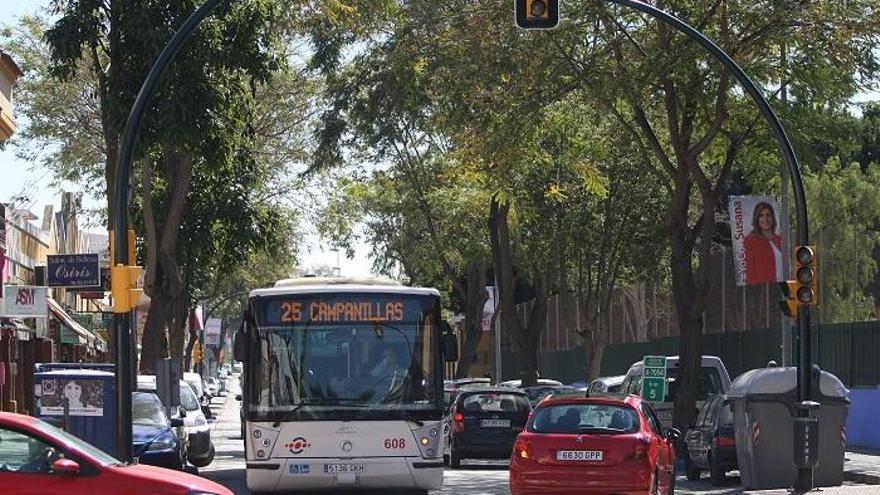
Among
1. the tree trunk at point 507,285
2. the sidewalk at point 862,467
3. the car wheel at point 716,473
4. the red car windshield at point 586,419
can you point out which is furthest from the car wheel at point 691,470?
the tree trunk at point 507,285

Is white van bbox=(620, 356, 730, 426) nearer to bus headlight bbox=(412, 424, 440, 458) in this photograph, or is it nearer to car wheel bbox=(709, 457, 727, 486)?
car wheel bbox=(709, 457, 727, 486)

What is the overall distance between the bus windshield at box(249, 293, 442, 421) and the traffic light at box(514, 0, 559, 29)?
164 inches

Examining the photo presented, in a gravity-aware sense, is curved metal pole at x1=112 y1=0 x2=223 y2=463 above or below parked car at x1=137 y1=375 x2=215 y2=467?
above

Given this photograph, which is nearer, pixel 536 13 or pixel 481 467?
pixel 536 13

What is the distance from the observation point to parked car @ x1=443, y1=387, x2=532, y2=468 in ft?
107

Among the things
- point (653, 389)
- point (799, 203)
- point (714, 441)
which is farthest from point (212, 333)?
point (799, 203)

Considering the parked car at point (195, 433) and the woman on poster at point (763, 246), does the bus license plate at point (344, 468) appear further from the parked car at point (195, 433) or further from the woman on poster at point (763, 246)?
the woman on poster at point (763, 246)

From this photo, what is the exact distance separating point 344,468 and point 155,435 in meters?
4.52

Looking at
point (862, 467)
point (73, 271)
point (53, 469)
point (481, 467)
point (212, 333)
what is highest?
point (73, 271)

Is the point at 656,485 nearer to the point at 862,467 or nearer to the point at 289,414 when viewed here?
the point at 289,414

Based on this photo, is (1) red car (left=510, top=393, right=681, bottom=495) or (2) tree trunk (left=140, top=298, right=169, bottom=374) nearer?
(1) red car (left=510, top=393, right=681, bottom=495)

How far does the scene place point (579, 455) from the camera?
19.6 metres

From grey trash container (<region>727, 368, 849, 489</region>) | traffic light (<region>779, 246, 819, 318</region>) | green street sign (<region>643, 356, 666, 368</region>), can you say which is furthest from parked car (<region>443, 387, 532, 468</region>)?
traffic light (<region>779, 246, 819, 318</region>)

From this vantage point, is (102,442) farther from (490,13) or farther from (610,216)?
(610,216)
